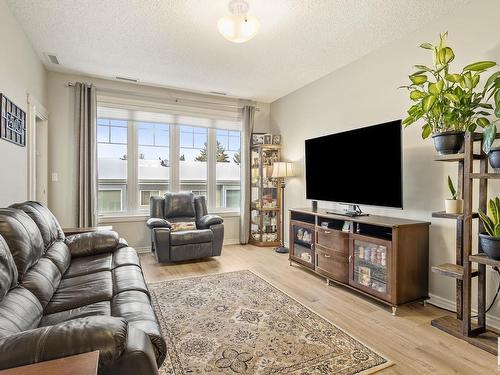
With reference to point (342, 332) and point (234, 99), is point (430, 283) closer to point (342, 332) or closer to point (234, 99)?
point (342, 332)

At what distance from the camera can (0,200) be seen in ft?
7.82

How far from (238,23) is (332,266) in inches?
101

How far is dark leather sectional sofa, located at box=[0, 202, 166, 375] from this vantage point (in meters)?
0.95

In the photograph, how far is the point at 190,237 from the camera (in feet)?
13.1

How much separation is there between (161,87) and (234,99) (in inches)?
50.1

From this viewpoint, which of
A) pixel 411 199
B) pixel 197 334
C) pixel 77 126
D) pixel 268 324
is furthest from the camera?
pixel 77 126

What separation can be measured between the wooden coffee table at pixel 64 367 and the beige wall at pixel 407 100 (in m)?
2.86

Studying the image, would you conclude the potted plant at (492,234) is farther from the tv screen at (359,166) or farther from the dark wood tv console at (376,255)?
the tv screen at (359,166)

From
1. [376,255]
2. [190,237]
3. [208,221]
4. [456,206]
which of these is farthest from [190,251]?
[456,206]

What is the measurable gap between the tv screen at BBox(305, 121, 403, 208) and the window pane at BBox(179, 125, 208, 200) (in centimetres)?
207

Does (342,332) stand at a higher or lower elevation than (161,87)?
lower

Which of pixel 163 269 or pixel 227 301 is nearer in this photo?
pixel 227 301

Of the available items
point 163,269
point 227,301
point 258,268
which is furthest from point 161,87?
point 227,301

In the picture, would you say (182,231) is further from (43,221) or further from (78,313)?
(78,313)
